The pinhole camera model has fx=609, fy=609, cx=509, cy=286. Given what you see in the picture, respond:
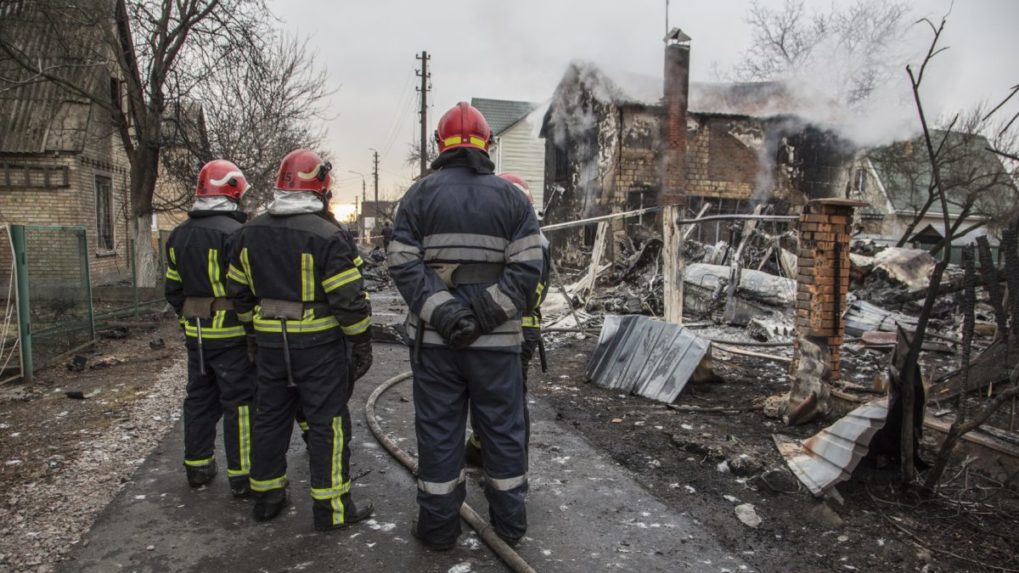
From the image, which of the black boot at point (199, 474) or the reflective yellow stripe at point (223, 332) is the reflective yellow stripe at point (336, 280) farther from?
the black boot at point (199, 474)

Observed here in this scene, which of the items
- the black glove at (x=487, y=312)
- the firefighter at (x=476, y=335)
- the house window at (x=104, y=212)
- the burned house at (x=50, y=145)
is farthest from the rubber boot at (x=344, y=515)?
the house window at (x=104, y=212)

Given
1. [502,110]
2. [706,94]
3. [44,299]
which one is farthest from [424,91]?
[44,299]

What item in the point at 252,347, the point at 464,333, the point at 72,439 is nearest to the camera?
Result: the point at 464,333

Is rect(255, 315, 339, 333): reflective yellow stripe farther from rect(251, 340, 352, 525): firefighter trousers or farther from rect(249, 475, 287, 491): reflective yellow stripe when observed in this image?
rect(249, 475, 287, 491): reflective yellow stripe

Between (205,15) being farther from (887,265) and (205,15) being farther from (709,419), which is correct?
(887,265)

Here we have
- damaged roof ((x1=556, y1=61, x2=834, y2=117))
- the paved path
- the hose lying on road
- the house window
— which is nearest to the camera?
the hose lying on road

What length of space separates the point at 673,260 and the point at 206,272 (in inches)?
205

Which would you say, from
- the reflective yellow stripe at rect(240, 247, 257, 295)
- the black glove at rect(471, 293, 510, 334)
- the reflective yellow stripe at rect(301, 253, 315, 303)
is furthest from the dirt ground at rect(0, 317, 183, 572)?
the black glove at rect(471, 293, 510, 334)

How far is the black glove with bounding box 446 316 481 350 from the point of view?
9.18 feet

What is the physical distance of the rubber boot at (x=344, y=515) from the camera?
312 centimetres

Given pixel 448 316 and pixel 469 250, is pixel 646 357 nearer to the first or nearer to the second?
pixel 469 250

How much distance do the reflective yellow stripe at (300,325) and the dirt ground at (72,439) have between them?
4.61 feet

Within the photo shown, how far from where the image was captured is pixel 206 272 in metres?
3.62

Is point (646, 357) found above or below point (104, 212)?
below
